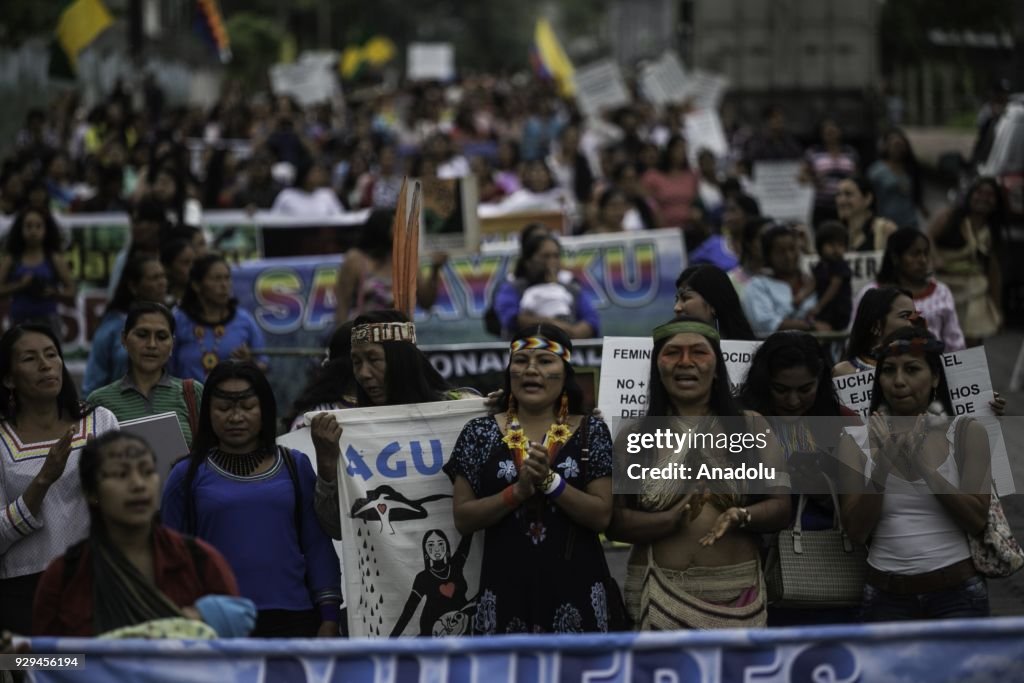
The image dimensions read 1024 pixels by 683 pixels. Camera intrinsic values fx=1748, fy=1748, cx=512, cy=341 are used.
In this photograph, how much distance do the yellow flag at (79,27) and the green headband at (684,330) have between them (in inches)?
655

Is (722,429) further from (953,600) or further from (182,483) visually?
(182,483)

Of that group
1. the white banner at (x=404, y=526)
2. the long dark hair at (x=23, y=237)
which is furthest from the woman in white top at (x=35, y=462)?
the long dark hair at (x=23, y=237)

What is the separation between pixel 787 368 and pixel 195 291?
3744mm

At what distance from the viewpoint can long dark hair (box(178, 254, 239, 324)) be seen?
8.88 m

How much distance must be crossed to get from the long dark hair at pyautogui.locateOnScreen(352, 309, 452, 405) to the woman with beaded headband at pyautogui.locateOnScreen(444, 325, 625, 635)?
0.57m

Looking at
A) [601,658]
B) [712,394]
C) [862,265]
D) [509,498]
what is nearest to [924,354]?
[712,394]

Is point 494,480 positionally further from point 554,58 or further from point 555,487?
point 554,58

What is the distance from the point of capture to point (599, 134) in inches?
1027

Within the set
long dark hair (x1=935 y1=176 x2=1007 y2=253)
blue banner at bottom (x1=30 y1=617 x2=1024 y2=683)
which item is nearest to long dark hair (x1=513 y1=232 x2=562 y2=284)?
long dark hair (x1=935 y1=176 x2=1007 y2=253)

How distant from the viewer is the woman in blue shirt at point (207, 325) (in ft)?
28.7

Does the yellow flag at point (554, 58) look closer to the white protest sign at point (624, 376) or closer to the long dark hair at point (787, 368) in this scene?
the white protest sign at point (624, 376)

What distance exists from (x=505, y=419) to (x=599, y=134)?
2034cm

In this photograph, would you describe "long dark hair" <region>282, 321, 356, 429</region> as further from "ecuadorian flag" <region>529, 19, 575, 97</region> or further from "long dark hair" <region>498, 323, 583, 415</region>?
"ecuadorian flag" <region>529, 19, 575, 97</region>

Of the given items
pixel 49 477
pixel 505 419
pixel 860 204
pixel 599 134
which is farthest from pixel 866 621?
pixel 599 134
